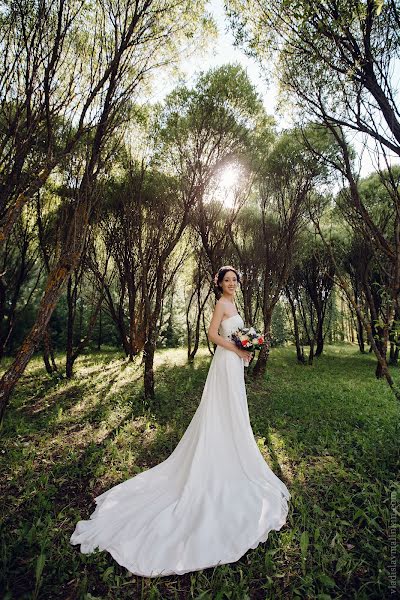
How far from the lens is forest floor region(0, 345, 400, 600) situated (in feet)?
9.30

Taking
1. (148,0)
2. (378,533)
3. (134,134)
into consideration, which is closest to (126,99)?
(148,0)

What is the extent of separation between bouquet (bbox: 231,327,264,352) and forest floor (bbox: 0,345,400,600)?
6.45ft

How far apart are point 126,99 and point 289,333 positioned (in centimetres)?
2806

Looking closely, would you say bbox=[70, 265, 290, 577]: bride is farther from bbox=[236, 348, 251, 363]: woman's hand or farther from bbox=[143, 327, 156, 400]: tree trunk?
bbox=[143, 327, 156, 400]: tree trunk

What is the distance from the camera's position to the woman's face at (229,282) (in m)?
4.75

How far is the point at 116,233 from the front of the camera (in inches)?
507

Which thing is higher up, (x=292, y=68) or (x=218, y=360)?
(x=292, y=68)

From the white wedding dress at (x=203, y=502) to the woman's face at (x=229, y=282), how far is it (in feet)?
1.30

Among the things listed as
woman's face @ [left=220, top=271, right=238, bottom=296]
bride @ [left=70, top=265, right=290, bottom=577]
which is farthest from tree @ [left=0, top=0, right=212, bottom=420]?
bride @ [left=70, top=265, right=290, bottom=577]

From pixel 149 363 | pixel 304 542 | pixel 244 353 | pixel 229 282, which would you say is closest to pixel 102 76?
pixel 229 282

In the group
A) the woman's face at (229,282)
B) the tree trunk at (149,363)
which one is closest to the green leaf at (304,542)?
the woman's face at (229,282)

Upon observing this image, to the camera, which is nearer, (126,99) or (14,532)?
(14,532)

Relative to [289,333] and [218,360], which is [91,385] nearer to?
[218,360]

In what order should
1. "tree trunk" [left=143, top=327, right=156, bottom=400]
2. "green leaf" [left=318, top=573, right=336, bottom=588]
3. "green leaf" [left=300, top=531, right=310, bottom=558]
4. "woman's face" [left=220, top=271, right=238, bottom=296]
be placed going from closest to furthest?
"green leaf" [left=318, top=573, right=336, bottom=588], "green leaf" [left=300, top=531, right=310, bottom=558], "woman's face" [left=220, top=271, right=238, bottom=296], "tree trunk" [left=143, top=327, right=156, bottom=400]
